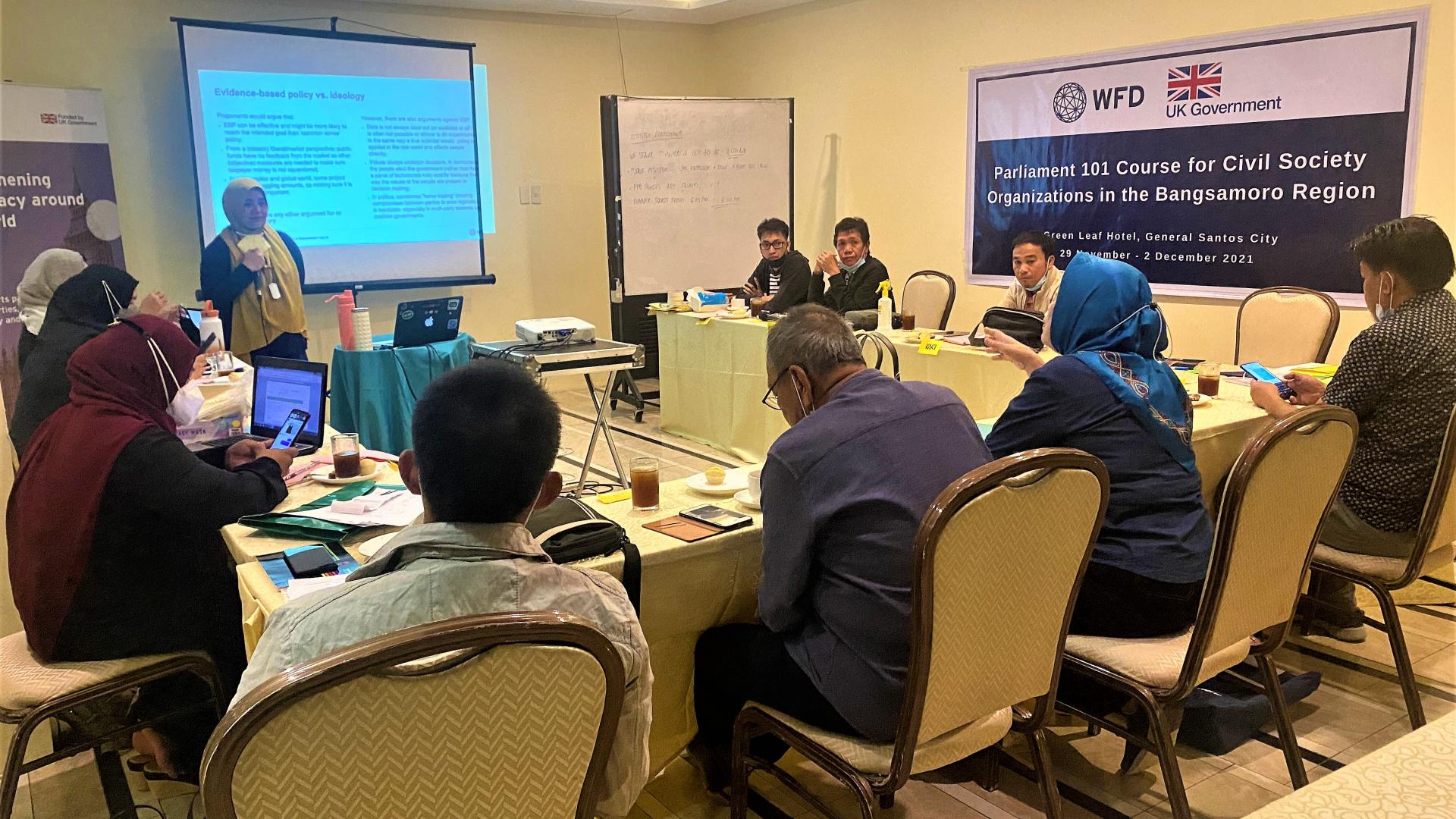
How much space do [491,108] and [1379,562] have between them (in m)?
5.67

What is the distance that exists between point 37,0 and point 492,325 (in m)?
2.96

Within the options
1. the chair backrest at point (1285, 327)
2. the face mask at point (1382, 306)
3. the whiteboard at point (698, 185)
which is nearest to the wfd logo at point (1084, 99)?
the chair backrest at point (1285, 327)

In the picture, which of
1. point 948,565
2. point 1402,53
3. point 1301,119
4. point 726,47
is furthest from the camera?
point 726,47

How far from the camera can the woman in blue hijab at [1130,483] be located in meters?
1.95

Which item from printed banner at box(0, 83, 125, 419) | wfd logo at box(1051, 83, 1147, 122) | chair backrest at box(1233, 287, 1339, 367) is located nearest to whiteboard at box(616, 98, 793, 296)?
wfd logo at box(1051, 83, 1147, 122)

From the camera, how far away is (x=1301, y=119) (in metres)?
4.36

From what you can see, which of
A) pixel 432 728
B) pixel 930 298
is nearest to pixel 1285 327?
pixel 930 298

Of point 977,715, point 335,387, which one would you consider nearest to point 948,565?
point 977,715

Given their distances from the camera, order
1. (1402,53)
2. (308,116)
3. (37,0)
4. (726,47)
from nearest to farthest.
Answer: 1. (1402,53)
2. (37,0)
3. (308,116)
4. (726,47)

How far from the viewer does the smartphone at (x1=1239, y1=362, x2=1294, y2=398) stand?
3076 mm

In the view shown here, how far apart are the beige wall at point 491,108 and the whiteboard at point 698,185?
97 cm

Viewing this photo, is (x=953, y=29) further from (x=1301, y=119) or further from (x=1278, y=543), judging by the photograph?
(x=1278, y=543)

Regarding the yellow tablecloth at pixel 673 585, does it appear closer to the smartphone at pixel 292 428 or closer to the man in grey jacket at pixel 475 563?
the man in grey jacket at pixel 475 563

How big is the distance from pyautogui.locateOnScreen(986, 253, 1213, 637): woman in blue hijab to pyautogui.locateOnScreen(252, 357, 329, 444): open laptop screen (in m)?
1.80
